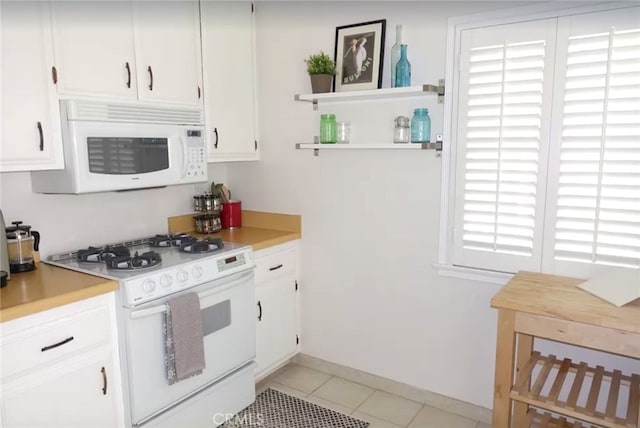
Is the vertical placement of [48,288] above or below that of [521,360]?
above

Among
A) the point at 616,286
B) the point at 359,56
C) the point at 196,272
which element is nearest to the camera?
the point at 616,286

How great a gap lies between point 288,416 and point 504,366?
49.8 inches

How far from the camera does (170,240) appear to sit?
2.61 metres

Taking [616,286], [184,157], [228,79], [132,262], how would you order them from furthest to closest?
[228,79] → [184,157] → [132,262] → [616,286]

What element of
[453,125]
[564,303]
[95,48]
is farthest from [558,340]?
[95,48]

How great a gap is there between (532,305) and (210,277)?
1.49 meters

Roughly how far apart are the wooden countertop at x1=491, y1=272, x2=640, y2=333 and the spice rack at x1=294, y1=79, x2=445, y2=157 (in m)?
0.84

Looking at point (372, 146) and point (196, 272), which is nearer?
point (196, 272)

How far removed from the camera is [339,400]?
2705 mm

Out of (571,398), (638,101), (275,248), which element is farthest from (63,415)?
(638,101)

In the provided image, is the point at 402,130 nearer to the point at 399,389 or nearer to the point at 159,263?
the point at 159,263

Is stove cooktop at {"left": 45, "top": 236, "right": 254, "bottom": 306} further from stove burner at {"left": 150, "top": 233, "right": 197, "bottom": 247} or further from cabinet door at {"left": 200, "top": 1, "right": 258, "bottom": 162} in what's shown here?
cabinet door at {"left": 200, "top": 1, "right": 258, "bottom": 162}

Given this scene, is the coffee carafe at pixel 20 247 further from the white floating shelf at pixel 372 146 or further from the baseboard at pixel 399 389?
the baseboard at pixel 399 389

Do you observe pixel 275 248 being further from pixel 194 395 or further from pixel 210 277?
pixel 194 395
